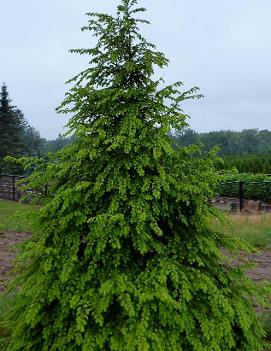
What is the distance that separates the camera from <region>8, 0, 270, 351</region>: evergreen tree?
3.36 meters

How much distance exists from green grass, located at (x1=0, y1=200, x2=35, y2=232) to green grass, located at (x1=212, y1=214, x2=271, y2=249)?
16.9 feet

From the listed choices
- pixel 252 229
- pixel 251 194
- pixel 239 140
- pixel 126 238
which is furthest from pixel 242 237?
pixel 239 140

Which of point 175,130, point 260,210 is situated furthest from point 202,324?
point 260,210

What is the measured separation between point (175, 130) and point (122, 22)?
3.49 ft

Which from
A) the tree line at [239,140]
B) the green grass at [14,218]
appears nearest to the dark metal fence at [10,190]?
the green grass at [14,218]

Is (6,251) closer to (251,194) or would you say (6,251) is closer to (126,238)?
(126,238)

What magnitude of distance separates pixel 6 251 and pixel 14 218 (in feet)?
21.8

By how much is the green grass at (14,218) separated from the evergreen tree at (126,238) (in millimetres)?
152

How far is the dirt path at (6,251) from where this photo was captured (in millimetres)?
7885

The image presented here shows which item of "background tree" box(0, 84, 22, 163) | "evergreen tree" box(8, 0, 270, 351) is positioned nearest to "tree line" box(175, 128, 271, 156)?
"background tree" box(0, 84, 22, 163)

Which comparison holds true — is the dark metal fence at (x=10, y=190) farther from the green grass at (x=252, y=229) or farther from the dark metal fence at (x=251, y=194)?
the green grass at (x=252, y=229)

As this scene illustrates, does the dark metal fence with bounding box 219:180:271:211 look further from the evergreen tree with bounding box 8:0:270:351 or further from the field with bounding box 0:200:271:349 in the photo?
the evergreen tree with bounding box 8:0:270:351

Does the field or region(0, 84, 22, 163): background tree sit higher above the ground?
region(0, 84, 22, 163): background tree

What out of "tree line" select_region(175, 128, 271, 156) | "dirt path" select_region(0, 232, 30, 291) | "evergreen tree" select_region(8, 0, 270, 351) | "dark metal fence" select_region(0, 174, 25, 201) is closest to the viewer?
"evergreen tree" select_region(8, 0, 270, 351)
